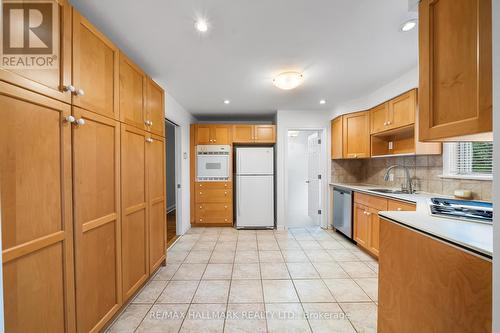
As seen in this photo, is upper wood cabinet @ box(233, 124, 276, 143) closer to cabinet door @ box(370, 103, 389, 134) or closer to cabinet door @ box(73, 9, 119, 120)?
cabinet door @ box(370, 103, 389, 134)

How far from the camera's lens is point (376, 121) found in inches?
124

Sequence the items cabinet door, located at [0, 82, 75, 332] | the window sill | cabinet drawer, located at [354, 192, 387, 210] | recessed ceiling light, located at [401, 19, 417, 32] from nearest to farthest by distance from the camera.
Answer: cabinet door, located at [0, 82, 75, 332], recessed ceiling light, located at [401, 19, 417, 32], the window sill, cabinet drawer, located at [354, 192, 387, 210]

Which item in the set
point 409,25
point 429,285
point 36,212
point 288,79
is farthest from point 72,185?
point 409,25

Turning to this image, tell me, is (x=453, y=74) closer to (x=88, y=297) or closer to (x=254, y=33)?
(x=254, y=33)

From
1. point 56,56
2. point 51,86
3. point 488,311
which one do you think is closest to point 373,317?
point 488,311

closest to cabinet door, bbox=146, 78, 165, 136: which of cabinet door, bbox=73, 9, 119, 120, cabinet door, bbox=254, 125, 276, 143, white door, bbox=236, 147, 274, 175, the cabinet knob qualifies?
cabinet door, bbox=73, 9, 119, 120

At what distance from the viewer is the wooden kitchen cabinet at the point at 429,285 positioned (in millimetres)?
770

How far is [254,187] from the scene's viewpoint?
4180 mm

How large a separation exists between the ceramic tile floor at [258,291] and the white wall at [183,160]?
28.5 inches

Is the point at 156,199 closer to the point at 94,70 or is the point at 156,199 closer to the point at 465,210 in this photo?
the point at 94,70

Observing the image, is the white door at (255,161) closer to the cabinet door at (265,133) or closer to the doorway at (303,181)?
the cabinet door at (265,133)

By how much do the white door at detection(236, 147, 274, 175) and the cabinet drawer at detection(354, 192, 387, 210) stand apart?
1.63 meters

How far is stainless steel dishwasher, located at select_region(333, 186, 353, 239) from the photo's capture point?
3314 millimetres

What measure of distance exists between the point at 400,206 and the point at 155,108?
294cm
